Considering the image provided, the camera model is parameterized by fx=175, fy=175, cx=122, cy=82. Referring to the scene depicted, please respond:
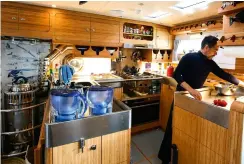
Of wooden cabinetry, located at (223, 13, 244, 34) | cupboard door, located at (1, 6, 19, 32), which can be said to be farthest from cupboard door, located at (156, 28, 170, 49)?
cupboard door, located at (1, 6, 19, 32)

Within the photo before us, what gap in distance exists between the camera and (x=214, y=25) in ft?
9.31

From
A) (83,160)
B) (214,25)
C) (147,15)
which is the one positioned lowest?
(83,160)

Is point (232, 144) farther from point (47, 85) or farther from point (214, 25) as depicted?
point (47, 85)

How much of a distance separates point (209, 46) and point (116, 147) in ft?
4.86

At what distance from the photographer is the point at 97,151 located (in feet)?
3.59

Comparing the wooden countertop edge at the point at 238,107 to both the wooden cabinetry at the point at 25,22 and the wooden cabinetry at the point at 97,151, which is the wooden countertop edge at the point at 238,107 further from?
the wooden cabinetry at the point at 25,22

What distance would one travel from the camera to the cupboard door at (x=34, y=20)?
2.49 metres

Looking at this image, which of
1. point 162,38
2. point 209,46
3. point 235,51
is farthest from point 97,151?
point 162,38

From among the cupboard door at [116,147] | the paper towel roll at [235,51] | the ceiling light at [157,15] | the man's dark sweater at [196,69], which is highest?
the ceiling light at [157,15]

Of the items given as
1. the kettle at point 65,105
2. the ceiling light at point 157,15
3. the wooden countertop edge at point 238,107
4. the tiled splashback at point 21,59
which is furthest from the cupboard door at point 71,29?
the wooden countertop edge at point 238,107

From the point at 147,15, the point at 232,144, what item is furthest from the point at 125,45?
the point at 232,144

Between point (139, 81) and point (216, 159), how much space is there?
1948 mm

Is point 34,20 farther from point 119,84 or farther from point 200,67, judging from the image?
point 200,67

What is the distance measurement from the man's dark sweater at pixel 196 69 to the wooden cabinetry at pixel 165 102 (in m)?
1.09
